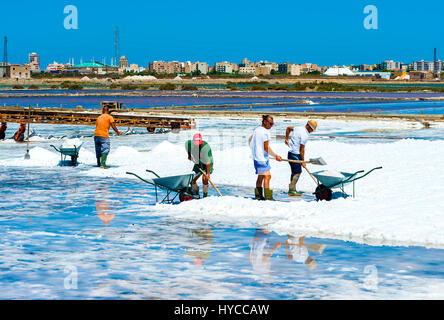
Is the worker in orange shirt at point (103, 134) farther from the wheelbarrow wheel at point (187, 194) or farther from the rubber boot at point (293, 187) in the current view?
the rubber boot at point (293, 187)

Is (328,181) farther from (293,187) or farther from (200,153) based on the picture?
(200,153)

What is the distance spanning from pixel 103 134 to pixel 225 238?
930 centimetres


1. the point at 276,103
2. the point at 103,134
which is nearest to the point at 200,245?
the point at 103,134

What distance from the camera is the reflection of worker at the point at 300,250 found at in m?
9.16

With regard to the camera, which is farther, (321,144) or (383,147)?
(321,144)

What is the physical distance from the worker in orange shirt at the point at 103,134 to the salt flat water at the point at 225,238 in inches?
21.7

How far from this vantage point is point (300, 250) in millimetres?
9820

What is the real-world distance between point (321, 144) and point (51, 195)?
10.9 m

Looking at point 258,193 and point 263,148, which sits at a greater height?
point 263,148

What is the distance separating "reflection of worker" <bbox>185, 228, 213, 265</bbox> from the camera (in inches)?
372

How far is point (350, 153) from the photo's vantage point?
69.2 ft

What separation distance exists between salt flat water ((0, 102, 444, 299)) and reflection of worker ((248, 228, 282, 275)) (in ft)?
0.05
